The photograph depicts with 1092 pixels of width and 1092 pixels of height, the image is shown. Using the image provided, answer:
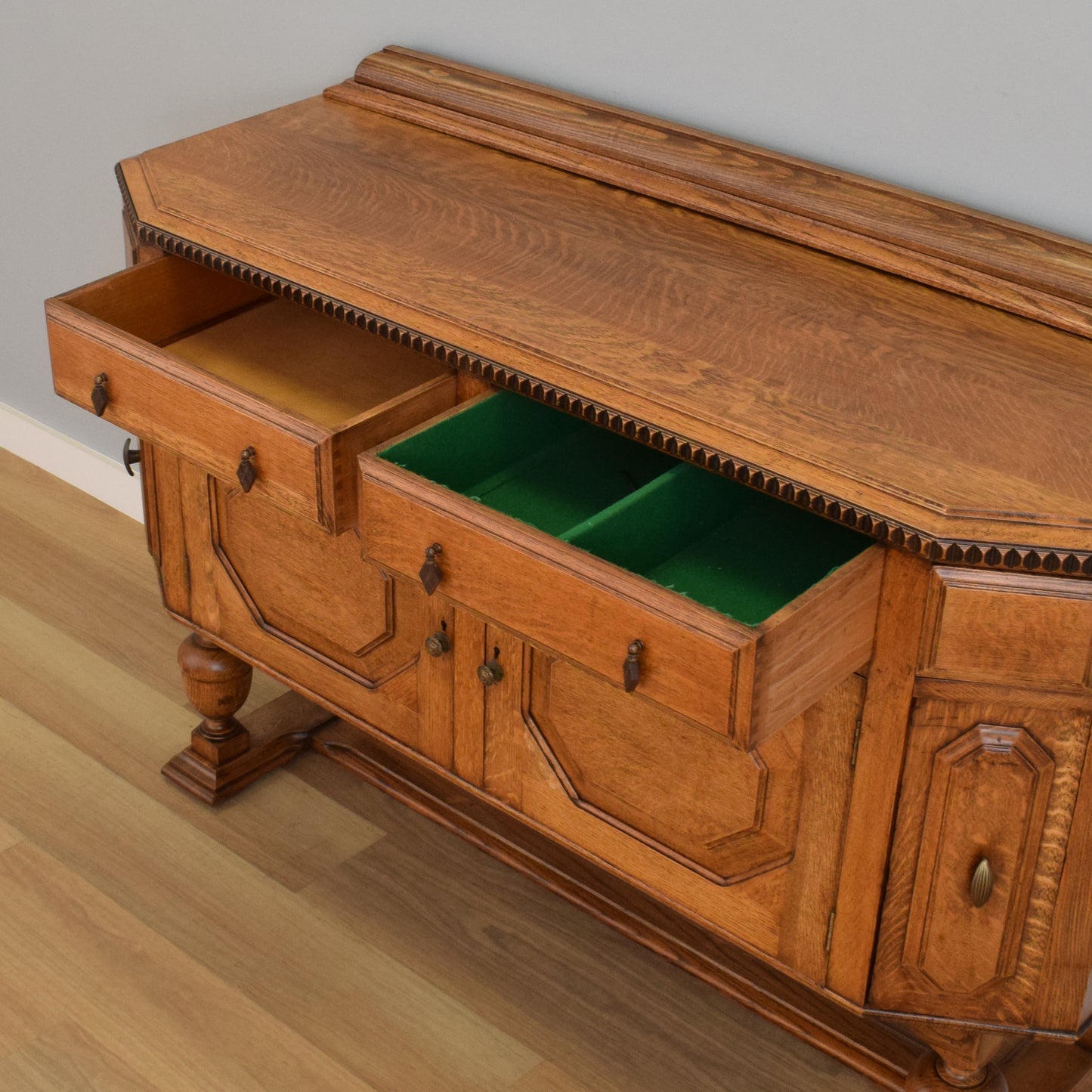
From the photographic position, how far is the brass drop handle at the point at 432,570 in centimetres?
138

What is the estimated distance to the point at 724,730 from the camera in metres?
1.23

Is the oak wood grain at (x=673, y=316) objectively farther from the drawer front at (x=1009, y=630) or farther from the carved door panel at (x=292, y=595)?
the carved door panel at (x=292, y=595)

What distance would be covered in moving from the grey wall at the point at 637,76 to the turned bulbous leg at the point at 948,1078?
82 cm

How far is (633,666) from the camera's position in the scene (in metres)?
1.25

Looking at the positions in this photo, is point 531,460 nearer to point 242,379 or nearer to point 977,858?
point 242,379

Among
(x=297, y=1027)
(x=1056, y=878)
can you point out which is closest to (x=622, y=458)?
(x=1056, y=878)

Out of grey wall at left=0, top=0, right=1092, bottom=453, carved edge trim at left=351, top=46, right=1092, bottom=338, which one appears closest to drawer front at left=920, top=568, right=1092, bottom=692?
carved edge trim at left=351, top=46, right=1092, bottom=338

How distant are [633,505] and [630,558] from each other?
0.05m

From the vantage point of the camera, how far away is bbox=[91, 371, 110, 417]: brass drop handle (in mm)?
1592

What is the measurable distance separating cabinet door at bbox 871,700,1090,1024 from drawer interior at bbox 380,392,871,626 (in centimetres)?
19

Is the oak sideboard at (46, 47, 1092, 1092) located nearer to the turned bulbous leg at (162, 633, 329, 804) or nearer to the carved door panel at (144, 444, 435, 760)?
the carved door panel at (144, 444, 435, 760)

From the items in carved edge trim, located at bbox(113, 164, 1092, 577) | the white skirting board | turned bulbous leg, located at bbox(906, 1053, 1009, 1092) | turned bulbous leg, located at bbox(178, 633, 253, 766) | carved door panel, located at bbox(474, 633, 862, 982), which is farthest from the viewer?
the white skirting board

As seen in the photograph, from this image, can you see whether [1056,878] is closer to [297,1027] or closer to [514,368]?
[514,368]

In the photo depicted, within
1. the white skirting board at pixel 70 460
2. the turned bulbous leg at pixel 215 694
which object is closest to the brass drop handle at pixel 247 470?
the turned bulbous leg at pixel 215 694
